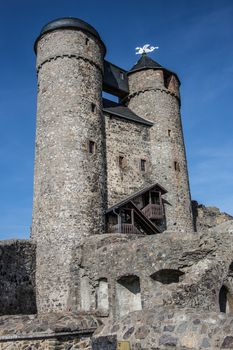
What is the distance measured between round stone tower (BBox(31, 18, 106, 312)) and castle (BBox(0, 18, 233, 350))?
2.4 inches

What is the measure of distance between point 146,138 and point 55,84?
7.07 m

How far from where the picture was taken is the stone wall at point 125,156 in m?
22.4

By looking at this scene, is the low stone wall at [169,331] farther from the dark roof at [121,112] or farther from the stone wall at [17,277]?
the dark roof at [121,112]

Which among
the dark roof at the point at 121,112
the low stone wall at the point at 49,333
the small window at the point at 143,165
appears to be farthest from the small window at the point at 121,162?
the low stone wall at the point at 49,333

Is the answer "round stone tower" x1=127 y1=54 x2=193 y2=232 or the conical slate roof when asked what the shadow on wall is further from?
the conical slate roof

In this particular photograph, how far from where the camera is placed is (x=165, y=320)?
17.0 feet

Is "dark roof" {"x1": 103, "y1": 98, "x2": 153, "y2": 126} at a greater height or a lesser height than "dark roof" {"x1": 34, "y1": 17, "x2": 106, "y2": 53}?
lesser

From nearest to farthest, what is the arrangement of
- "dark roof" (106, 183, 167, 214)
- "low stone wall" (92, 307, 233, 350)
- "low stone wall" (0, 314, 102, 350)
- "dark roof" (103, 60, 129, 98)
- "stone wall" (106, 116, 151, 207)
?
"low stone wall" (92, 307, 233, 350) < "low stone wall" (0, 314, 102, 350) < "dark roof" (106, 183, 167, 214) < "stone wall" (106, 116, 151, 207) < "dark roof" (103, 60, 129, 98)

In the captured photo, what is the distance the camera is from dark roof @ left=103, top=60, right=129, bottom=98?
85.2 ft

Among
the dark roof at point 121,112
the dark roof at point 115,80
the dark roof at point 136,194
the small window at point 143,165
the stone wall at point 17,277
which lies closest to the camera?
the stone wall at point 17,277

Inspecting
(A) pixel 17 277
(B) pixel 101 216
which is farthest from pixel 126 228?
(A) pixel 17 277

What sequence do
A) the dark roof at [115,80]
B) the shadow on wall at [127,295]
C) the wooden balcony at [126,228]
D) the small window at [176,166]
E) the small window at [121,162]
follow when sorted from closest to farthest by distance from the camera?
the shadow on wall at [127,295], the wooden balcony at [126,228], the small window at [121,162], the small window at [176,166], the dark roof at [115,80]

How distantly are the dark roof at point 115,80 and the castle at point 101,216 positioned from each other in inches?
3.8

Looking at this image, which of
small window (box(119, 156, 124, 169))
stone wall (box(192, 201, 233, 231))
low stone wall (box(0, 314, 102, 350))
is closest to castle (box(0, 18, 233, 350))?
low stone wall (box(0, 314, 102, 350))
